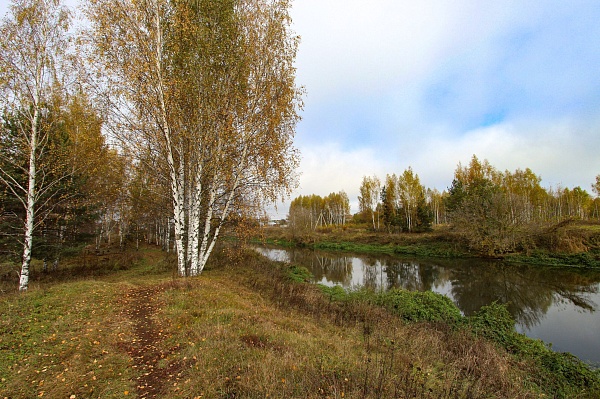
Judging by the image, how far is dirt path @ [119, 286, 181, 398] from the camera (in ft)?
Answer: 13.6

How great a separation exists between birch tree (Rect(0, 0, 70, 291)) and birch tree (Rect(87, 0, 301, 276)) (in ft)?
6.81

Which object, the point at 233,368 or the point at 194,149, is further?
the point at 194,149

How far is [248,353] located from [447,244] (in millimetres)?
34400

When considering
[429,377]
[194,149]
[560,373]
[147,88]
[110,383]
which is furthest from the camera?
[194,149]

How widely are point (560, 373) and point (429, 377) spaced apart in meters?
4.74

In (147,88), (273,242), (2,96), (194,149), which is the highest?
(147,88)

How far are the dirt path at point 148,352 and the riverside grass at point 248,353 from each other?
67mm

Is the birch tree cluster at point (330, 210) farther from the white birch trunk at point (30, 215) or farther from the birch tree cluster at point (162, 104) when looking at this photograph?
the white birch trunk at point (30, 215)

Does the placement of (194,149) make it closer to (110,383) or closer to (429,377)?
(110,383)

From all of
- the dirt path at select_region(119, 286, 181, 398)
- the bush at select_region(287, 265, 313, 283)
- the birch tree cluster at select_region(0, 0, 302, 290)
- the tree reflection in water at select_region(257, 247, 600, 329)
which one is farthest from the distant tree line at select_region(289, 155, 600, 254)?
the dirt path at select_region(119, 286, 181, 398)

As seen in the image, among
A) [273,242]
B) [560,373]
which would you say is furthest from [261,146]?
[273,242]

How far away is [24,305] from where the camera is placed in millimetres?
6871

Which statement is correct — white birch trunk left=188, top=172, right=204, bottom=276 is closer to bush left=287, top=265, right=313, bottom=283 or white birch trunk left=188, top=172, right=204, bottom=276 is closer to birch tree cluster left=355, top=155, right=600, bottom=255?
bush left=287, top=265, right=313, bottom=283

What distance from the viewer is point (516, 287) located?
17375 millimetres
